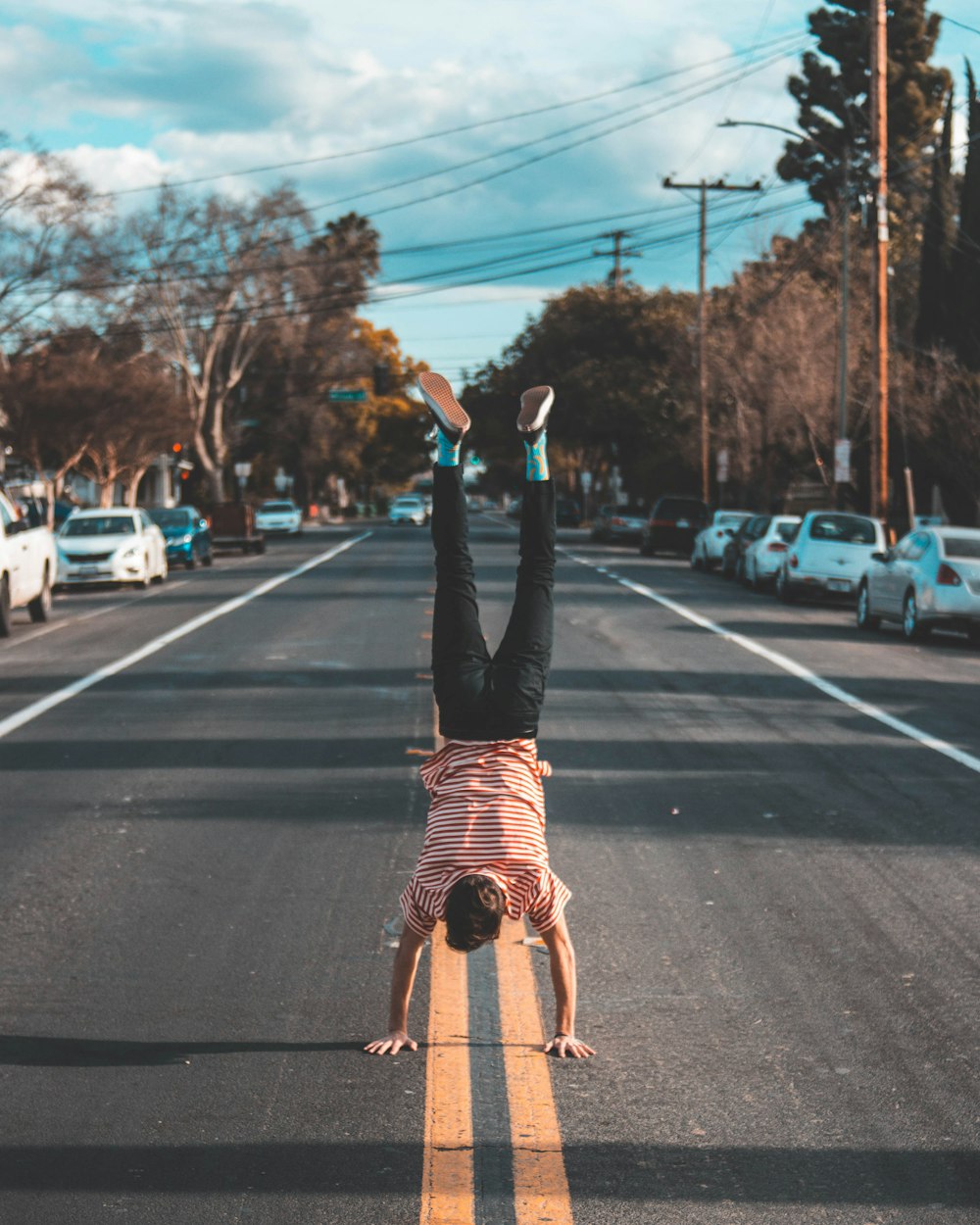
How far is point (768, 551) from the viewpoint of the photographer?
99.7 feet

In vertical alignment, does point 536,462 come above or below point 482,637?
above

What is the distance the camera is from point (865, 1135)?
4.76m

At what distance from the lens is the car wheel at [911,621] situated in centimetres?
2109

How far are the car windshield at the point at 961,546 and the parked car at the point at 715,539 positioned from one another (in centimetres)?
1464

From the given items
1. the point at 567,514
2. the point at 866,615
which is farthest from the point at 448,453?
the point at 567,514

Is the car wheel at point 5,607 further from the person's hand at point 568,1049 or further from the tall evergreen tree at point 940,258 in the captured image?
the tall evergreen tree at point 940,258

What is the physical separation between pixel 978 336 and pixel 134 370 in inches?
1102

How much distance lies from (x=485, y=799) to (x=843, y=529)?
23.4 meters

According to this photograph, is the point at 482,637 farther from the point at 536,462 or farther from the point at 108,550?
the point at 108,550

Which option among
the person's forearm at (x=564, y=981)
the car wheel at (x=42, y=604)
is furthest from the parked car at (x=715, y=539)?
the person's forearm at (x=564, y=981)

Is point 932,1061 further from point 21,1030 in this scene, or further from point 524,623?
point 21,1030

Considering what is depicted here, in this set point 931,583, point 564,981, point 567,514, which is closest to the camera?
point 564,981

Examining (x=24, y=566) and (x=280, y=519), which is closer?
(x=24, y=566)

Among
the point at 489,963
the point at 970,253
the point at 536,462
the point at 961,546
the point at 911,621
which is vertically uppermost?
the point at 970,253
